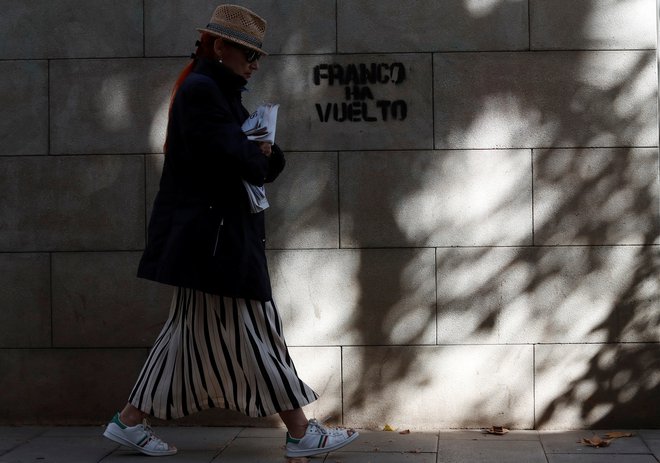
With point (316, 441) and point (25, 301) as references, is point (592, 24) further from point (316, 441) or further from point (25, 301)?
point (25, 301)

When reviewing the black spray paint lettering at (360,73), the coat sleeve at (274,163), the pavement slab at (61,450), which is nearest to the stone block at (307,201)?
the black spray paint lettering at (360,73)

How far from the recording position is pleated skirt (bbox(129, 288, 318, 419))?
5195 mm

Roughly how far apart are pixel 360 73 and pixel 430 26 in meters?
0.47

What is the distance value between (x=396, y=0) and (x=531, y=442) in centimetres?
254

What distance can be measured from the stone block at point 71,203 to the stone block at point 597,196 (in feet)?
7.52

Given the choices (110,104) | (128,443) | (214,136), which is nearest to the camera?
(214,136)

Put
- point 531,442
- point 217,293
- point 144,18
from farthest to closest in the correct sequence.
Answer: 1. point 144,18
2. point 531,442
3. point 217,293

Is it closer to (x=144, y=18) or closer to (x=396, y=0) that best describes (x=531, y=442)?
(x=396, y=0)

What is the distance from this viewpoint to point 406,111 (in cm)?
605

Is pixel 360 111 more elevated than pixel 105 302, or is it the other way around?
pixel 360 111

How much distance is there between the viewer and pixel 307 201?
6090mm

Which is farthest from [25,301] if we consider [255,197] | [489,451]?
[489,451]

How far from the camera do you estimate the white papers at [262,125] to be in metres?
5.13

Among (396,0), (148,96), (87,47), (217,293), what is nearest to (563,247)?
(396,0)
